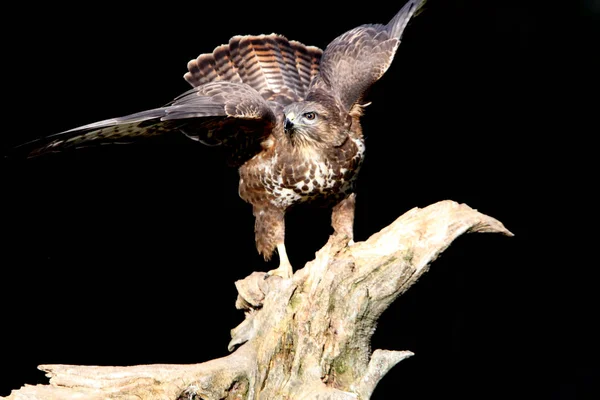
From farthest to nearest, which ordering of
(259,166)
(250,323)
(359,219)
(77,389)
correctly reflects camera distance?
1. (359,219)
2. (259,166)
3. (250,323)
4. (77,389)

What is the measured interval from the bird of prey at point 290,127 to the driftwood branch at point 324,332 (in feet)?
1.85

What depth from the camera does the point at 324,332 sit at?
368cm

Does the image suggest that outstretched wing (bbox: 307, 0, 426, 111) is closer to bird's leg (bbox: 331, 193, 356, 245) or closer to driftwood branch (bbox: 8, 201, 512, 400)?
bird's leg (bbox: 331, 193, 356, 245)

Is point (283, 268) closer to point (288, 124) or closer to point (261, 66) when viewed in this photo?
point (288, 124)

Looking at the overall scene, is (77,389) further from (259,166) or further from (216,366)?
(259,166)

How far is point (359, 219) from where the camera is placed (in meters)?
5.75

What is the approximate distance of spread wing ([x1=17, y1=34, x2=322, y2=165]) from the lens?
371 centimetres

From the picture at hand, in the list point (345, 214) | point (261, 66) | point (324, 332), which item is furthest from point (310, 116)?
point (324, 332)

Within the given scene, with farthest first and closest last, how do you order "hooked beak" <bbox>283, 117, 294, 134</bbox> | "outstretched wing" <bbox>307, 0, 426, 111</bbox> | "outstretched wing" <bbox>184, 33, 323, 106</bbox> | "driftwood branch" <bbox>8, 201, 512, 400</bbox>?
"outstretched wing" <bbox>184, 33, 323, 106</bbox> < "outstretched wing" <bbox>307, 0, 426, 111</bbox> < "hooked beak" <bbox>283, 117, 294, 134</bbox> < "driftwood branch" <bbox>8, 201, 512, 400</bbox>

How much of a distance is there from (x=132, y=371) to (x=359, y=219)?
262 cm

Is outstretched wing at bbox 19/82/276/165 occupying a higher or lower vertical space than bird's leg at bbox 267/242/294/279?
higher

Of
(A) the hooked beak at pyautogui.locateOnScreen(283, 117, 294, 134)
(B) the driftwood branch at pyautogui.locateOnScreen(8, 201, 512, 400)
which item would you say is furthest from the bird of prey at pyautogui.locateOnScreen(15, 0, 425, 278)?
(B) the driftwood branch at pyautogui.locateOnScreen(8, 201, 512, 400)

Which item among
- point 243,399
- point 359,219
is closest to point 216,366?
point 243,399

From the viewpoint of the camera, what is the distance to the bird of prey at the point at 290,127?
4.18 metres
